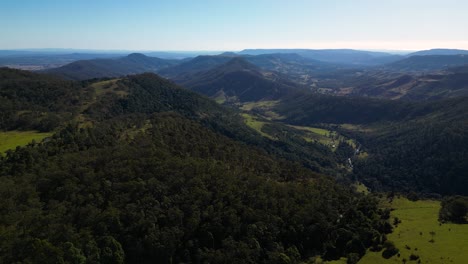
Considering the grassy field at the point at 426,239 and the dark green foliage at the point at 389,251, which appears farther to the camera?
the dark green foliage at the point at 389,251

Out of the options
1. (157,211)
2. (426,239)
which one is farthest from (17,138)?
(426,239)

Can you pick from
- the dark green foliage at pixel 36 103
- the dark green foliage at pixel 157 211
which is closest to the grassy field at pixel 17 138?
the dark green foliage at pixel 36 103

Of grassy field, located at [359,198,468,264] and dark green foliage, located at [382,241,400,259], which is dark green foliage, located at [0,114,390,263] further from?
grassy field, located at [359,198,468,264]

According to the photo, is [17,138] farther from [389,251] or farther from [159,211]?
[389,251]

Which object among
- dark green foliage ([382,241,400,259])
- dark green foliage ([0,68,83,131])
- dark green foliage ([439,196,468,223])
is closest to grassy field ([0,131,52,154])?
dark green foliage ([0,68,83,131])

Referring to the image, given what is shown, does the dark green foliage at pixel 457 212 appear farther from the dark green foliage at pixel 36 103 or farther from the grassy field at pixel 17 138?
the dark green foliage at pixel 36 103

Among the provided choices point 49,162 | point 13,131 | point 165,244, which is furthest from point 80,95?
point 165,244
